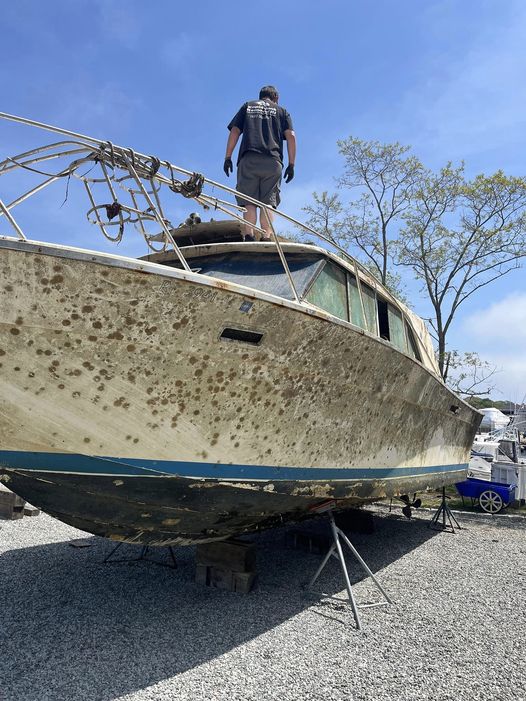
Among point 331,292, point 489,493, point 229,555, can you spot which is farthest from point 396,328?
point 489,493

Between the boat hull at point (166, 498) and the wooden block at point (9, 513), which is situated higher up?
the boat hull at point (166, 498)

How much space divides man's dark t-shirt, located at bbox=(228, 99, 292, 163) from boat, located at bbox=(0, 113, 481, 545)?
163 cm

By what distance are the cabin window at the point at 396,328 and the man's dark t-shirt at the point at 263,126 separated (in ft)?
6.98

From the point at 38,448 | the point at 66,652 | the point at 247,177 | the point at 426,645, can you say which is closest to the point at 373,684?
the point at 426,645

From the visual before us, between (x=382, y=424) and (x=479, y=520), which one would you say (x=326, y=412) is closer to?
(x=382, y=424)

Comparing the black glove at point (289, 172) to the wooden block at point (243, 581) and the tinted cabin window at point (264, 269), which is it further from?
the wooden block at point (243, 581)

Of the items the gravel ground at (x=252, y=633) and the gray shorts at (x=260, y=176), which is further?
the gray shorts at (x=260, y=176)

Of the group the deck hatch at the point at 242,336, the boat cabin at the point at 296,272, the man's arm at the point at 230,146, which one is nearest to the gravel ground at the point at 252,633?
the deck hatch at the point at 242,336

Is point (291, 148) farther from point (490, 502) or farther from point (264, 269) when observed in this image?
point (490, 502)

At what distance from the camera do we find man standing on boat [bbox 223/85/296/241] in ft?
18.6

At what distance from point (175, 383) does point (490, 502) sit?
9.04m

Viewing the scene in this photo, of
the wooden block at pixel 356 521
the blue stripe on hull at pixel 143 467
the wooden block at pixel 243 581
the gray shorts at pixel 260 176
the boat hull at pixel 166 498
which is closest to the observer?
the blue stripe on hull at pixel 143 467

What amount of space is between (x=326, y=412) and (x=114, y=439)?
1.62 metres

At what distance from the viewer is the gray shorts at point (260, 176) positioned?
5.71 m
